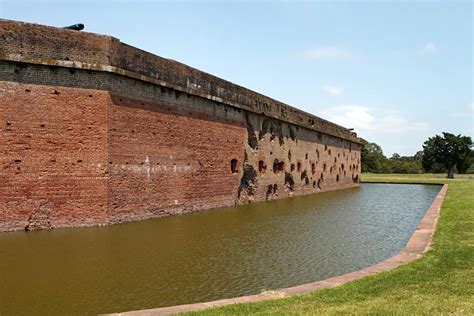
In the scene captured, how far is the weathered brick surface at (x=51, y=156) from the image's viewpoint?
1033 centimetres

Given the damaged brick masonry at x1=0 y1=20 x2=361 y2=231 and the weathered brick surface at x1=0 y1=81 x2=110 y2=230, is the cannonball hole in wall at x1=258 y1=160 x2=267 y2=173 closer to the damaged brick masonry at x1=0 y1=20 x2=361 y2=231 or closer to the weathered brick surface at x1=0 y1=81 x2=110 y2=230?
the damaged brick masonry at x1=0 y1=20 x2=361 y2=231

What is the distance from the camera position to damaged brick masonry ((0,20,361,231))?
34.2 feet

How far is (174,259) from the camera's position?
24.0 feet

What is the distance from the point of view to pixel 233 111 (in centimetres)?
1786

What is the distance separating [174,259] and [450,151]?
53494mm

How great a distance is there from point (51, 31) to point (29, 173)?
3581mm

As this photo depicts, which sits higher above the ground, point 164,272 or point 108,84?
point 108,84

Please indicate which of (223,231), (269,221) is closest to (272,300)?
(223,231)

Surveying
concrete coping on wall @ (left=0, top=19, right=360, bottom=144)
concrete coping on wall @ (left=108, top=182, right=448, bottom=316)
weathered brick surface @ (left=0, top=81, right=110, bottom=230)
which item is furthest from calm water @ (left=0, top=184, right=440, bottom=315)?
concrete coping on wall @ (left=0, top=19, right=360, bottom=144)

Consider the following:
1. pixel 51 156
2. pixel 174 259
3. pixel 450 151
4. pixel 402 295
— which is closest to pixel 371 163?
pixel 450 151

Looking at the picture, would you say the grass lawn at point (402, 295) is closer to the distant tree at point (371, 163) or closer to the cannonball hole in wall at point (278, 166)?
the cannonball hole in wall at point (278, 166)

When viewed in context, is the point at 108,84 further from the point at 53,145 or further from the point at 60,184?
the point at 60,184

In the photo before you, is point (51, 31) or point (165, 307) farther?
point (51, 31)

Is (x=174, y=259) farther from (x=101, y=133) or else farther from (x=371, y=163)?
(x=371, y=163)
